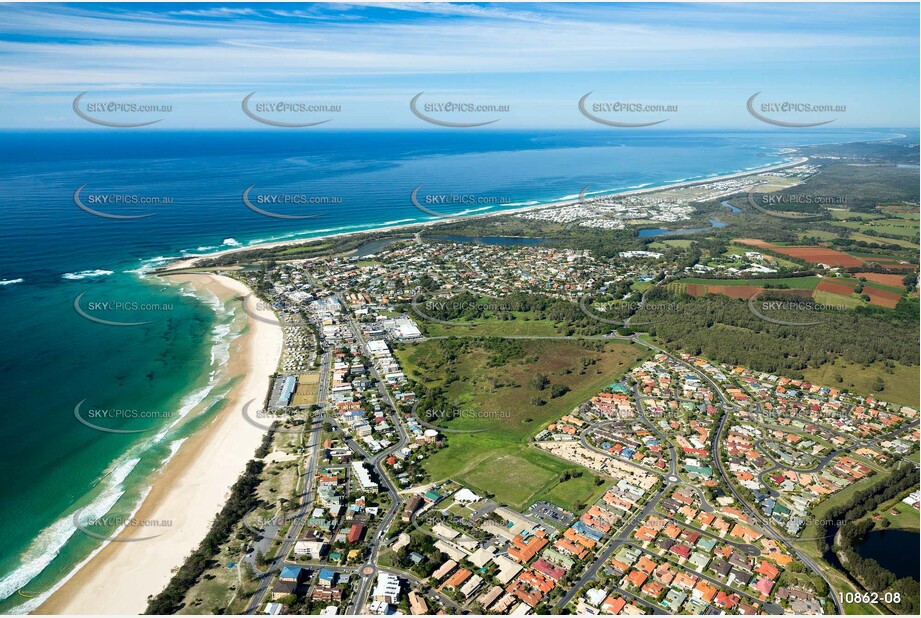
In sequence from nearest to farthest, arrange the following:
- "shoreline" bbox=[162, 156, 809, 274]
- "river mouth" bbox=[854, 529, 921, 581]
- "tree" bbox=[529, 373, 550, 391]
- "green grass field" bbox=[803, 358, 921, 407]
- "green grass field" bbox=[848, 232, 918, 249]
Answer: "river mouth" bbox=[854, 529, 921, 581], "green grass field" bbox=[803, 358, 921, 407], "tree" bbox=[529, 373, 550, 391], "shoreline" bbox=[162, 156, 809, 274], "green grass field" bbox=[848, 232, 918, 249]

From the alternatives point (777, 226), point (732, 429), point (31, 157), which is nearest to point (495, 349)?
point (732, 429)

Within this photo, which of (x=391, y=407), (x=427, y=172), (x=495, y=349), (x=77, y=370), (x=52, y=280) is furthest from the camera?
(x=427, y=172)

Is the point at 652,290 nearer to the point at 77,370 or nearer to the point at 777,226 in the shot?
the point at 777,226

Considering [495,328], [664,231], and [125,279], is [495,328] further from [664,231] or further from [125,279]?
[664,231]

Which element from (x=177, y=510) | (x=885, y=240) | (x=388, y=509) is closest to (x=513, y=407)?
(x=388, y=509)

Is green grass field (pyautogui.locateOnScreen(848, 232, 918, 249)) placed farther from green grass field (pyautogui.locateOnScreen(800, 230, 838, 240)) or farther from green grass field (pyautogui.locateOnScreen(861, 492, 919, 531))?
green grass field (pyautogui.locateOnScreen(861, 492, 919, 531))

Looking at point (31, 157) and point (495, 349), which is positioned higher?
Result: point (31, 157)

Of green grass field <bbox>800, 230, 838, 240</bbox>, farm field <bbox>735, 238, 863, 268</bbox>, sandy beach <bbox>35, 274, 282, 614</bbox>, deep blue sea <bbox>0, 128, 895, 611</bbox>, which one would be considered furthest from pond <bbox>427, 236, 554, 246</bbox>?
sandy beach <bbox>35, 274, 282, 614</bbox>
